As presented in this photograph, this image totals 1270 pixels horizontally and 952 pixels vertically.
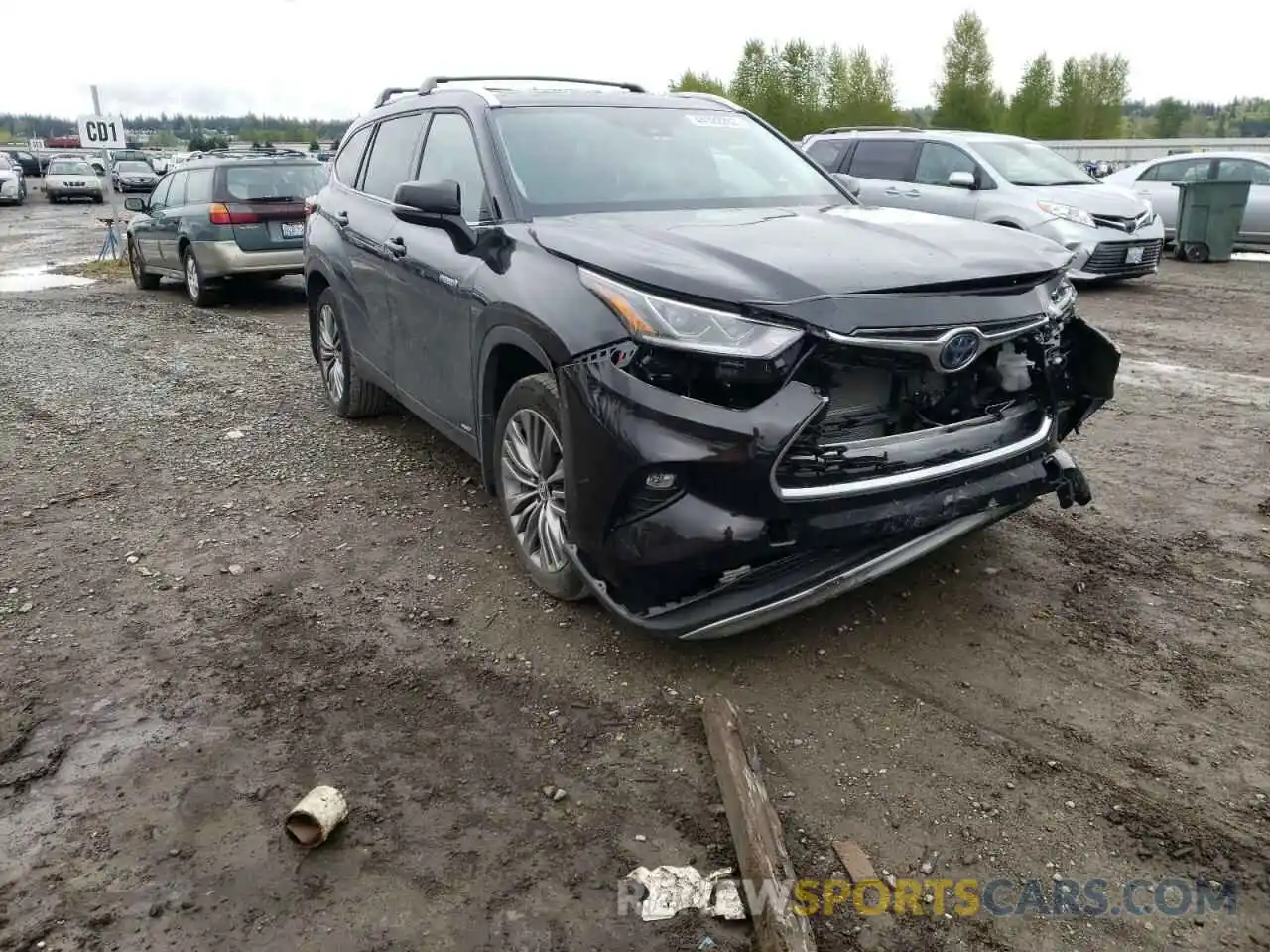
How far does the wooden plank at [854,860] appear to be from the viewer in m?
2.44

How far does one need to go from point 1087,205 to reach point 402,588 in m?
10.3

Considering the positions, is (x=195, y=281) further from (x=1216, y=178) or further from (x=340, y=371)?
(x=1216, y=178)

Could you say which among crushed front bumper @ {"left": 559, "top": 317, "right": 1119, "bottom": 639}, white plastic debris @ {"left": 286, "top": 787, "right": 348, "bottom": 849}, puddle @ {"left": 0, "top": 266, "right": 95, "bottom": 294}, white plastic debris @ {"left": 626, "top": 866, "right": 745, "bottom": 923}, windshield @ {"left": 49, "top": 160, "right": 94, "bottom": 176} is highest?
windshield @ {"left": 49, "top": 160, "right": 94, "bottom": 176}

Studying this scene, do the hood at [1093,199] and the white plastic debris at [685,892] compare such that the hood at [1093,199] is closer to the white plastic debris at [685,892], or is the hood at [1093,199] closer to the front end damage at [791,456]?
the front end damage at [791,456]

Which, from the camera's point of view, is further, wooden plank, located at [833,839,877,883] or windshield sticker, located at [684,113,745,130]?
windshield sticker, located at [684,113,745,130]

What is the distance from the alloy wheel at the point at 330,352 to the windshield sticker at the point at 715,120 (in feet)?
8.37

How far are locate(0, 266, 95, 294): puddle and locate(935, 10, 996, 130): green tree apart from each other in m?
52.8

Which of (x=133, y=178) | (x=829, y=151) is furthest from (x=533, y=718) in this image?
(x=133, y=178)

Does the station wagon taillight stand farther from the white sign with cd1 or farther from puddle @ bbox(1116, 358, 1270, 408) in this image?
puddle @ bbox(1116, 358, 1270, 408)

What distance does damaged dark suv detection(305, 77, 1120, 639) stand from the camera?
288 centimetres

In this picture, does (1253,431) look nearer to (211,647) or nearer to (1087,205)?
(211,647)

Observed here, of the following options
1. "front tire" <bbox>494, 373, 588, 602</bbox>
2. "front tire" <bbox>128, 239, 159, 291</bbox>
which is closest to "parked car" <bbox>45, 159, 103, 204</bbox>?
"front tire" <bbox>128, 239, 159, 291</bbox>

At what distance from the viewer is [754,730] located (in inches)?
120

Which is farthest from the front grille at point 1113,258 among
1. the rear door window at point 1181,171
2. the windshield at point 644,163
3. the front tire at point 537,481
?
the front tire at point 537,481
